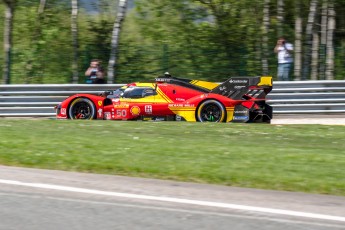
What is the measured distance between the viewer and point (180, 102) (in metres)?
17.5

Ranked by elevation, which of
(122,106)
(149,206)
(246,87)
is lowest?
(149,206)

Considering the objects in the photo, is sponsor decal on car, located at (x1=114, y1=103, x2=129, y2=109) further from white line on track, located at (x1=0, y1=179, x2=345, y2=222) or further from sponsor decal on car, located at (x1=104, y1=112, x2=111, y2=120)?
white line on track, located at (x1=0, y1=179, x2=345, y2=222)

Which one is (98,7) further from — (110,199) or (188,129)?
(110,199)

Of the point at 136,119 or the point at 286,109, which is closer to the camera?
the point at 136,119

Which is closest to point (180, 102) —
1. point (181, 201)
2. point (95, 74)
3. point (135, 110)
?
point (135, 110)

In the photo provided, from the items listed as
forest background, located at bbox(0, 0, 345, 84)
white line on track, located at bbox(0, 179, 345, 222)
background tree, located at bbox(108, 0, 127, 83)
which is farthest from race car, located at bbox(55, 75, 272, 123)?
white line on track, located at bbox(0, 179, 345, 222)

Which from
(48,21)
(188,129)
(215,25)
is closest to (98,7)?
(48,21)

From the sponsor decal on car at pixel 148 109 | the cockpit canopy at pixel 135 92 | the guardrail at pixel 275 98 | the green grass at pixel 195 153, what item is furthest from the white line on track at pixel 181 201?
the guardrail at pixel 275 98

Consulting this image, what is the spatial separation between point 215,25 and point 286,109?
6.72 m

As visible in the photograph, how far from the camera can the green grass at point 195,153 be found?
8.77 meters

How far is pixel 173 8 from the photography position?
88.9 ft

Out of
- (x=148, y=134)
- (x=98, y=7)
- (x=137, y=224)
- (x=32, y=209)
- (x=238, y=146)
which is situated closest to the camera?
(x=137, y=224)

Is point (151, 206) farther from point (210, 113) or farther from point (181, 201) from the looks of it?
point (210, 113)

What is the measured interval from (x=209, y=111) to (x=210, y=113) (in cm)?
6
